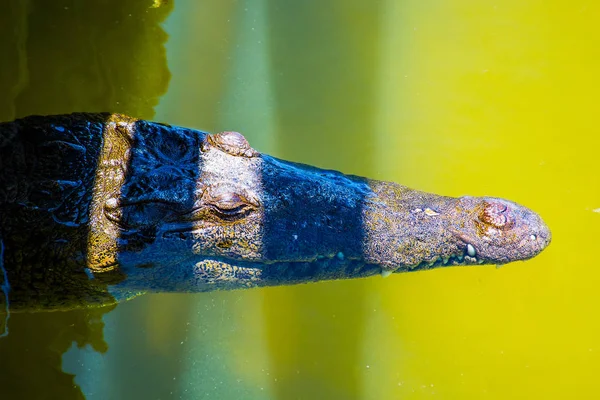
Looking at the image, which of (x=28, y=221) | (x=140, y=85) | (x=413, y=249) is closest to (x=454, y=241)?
(x=413, y=249)

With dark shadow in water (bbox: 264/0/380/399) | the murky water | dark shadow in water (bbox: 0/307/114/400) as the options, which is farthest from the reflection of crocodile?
dark shadow in water (bbox: 264/0/380/399)

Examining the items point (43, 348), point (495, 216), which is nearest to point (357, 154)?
point (495, 216)

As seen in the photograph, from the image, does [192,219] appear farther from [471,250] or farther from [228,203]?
[471,250]

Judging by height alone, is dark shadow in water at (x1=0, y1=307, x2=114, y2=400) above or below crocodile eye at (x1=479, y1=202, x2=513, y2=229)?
below

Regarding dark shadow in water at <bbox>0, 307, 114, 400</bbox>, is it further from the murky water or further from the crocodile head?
the crocodile head

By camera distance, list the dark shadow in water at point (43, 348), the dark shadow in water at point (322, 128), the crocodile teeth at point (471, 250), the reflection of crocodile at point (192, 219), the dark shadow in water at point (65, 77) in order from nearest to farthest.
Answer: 1. the reflection of crocodile at point (192, 219)
2. the crocodile teeth at point (471, 250)
3. the dark shadow in water at point (43, 348)
4. the dark shadow in water at point (65, 77)
5. the dark shadow in water at point (322, 128)

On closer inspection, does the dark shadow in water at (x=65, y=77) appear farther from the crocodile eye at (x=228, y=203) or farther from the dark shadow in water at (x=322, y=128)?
the crocodile eye at (x=228, y=203)

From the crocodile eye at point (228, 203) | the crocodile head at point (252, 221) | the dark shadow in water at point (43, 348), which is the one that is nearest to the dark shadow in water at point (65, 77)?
the dark shadow in water at point (43, 348)
